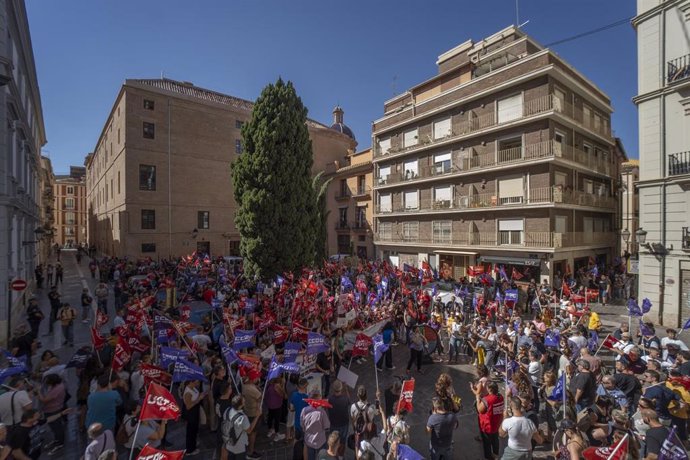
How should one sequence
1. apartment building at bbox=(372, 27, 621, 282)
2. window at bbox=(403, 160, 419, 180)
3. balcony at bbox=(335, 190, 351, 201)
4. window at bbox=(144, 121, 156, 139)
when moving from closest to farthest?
1. apartment building at bbox=(372, 27, 621, 282)
2. window at bbox=(403, 160, 419, 180)
3. window at bbox=(144, 121, 156, 139)
4. balcony at bbox=(335, 190, 351, 201)

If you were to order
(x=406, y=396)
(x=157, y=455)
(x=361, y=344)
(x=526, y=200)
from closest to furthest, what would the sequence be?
(x=157, y=455)
(x=406, y=396)
(x=361, y=344)
(x=526, y=200)

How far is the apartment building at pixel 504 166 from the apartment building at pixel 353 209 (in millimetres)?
3923

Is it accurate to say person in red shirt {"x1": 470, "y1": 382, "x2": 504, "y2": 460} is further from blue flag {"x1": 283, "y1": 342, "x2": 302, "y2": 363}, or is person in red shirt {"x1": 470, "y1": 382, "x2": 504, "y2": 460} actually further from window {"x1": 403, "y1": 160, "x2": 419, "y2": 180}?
window {"x1": 403, "y1": 160, "x2": 419, "y2": 180}

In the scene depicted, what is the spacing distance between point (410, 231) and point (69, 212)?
78.6 m

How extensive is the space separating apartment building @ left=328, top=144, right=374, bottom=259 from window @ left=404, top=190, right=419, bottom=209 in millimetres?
4708

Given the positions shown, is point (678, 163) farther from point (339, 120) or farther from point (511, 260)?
point (339, 120)

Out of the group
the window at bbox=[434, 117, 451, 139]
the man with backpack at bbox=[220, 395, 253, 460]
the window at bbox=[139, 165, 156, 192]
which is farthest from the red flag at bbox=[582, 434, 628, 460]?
the window at bbox=[139, 165, 156, 192]

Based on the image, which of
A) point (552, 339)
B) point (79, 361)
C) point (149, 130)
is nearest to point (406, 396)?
point (552, 339)

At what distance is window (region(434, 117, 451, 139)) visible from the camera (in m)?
26.9

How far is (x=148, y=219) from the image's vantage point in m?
31.2

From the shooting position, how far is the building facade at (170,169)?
30.3 meters

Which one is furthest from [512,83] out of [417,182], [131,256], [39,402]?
[131,256]

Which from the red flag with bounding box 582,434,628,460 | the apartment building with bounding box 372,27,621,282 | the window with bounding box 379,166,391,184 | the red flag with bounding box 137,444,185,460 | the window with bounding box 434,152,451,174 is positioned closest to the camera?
the red flag with bounding box 137,444,185,460

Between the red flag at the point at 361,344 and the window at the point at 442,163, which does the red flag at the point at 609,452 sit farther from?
the window at the point at 442,163
